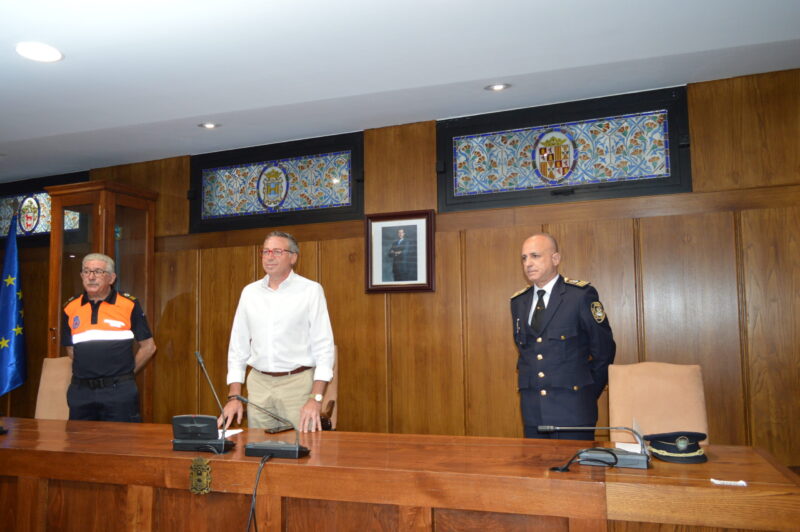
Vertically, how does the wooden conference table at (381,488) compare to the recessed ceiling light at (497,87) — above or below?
below

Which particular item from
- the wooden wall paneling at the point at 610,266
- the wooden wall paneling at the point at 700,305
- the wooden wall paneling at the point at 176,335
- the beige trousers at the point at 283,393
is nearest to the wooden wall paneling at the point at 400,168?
the wooden wall paneling at the point at 610,266

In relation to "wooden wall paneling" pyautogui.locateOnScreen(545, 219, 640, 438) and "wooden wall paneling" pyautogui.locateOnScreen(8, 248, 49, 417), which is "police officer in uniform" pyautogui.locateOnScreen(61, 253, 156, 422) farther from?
"wooden wall paneling" pyautogui.locateOnScreen(545, 219, 640, 438)

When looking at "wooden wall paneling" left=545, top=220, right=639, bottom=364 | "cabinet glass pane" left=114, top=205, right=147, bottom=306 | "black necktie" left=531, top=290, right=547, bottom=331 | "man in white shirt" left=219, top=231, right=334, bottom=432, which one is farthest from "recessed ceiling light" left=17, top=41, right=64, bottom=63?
"wooden wall paneling" left=545, top=220, right=639, bottom=364

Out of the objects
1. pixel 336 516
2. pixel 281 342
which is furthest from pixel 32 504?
pixel 281 342

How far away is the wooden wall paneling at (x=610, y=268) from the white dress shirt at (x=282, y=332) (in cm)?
188

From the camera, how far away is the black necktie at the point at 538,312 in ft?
9.39

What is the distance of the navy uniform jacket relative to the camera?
2.72 metres

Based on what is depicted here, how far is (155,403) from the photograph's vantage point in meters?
5.18

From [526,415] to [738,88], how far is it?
100 inches

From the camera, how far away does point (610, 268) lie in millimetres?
3910

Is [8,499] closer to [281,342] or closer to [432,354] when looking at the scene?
[281,342]

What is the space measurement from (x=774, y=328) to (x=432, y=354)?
2.18 metres

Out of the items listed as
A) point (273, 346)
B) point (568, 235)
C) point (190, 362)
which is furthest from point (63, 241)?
point (568, 235)

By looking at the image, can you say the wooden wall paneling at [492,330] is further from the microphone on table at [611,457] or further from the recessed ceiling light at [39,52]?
the recessed ceiling light at [39,52]
